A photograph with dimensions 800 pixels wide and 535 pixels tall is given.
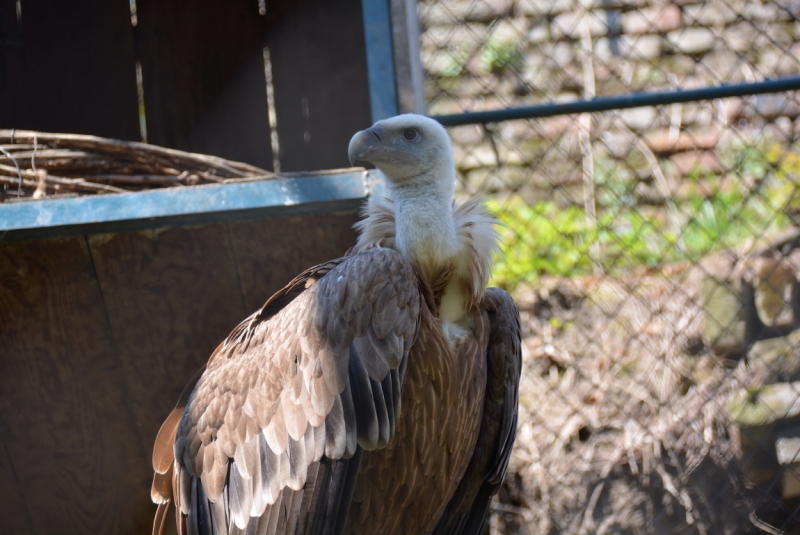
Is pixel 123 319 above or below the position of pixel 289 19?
below

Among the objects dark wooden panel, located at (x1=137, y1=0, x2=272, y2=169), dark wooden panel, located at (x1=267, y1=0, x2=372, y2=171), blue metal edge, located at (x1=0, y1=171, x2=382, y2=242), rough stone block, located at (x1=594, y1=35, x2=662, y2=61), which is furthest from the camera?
rough stone block, located at (x1=594, y1=35, x2=662, y2=61)

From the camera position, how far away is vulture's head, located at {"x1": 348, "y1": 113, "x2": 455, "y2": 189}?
79.7 inches

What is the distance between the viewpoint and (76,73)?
286 cm

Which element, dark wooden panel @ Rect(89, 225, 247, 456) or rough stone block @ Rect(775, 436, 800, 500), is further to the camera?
rough stone block @ Rect(775, 436, 800, 500)

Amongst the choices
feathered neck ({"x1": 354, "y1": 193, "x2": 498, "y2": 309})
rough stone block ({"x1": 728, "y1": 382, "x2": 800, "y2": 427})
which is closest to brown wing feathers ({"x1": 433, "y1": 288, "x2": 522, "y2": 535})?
feathered neck ({"x1": 354, "y1": 193, "x2": 498, "y2": 309})

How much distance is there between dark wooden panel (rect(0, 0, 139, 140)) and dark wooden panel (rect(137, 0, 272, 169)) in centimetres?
8

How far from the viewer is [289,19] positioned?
9.33ft

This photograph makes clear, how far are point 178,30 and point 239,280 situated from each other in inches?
44.3

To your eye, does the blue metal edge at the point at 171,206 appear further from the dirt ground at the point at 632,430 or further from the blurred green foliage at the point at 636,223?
the blurred green foliage at the point at 636,223

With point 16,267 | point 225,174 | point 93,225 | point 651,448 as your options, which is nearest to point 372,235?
point 225,174

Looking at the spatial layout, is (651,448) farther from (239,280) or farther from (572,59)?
(572,59)

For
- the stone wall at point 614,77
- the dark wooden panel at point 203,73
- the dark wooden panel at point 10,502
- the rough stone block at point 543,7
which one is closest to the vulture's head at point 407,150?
the dark wooden panel at point 203,73

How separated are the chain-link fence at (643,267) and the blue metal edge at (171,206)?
0.80m

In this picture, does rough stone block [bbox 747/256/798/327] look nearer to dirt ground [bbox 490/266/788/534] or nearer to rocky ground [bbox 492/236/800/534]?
rocky ground [bbox 492/236/800/534]
